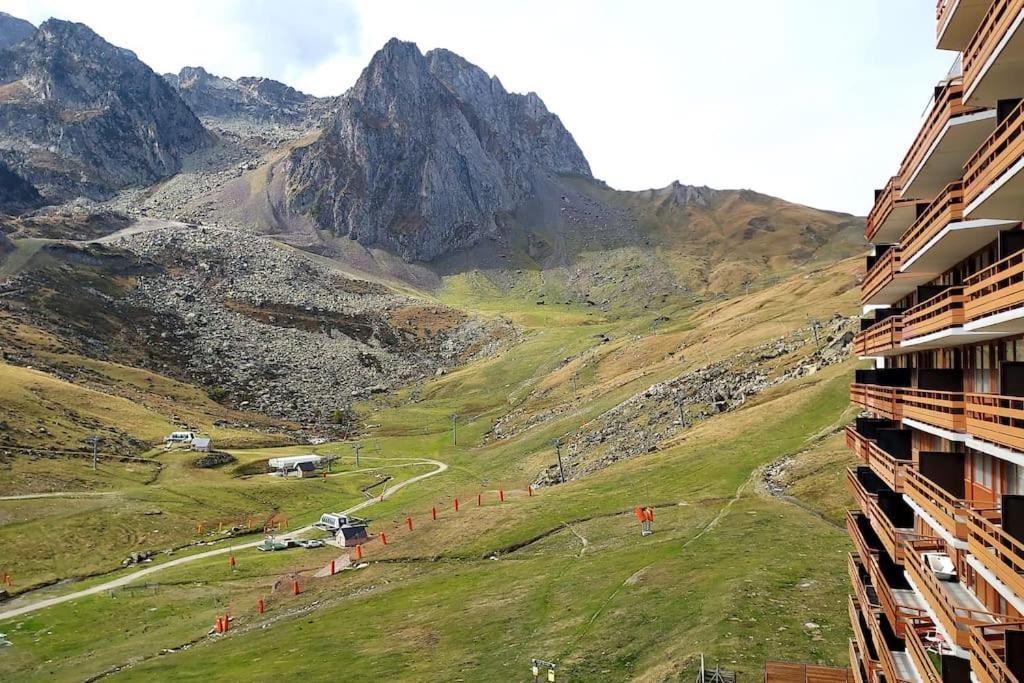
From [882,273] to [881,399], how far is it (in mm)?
5200

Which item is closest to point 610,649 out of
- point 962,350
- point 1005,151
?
point 962,350

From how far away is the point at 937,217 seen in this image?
18656mm

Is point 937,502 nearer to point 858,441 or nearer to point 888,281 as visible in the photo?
point 888,281

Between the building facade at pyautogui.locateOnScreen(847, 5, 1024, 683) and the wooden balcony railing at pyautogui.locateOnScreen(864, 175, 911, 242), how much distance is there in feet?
0.41

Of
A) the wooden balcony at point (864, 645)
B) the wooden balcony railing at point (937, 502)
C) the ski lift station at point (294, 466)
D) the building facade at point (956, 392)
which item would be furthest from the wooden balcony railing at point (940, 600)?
the ski lift station at point (294, 466)

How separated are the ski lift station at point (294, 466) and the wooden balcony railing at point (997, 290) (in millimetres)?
113529

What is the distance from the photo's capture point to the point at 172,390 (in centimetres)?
16212

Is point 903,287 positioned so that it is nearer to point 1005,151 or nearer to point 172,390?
point 1005,151

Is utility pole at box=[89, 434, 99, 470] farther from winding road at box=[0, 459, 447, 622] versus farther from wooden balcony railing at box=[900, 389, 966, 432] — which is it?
wooden balcony railing at box=[900, 389, 966, 432]

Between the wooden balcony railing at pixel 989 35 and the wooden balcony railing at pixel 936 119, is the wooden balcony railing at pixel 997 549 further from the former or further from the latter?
the wooden balcony railing at pixel 936 119

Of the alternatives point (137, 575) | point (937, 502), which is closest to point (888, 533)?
point (937, 502)

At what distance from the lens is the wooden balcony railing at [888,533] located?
70.7 feet

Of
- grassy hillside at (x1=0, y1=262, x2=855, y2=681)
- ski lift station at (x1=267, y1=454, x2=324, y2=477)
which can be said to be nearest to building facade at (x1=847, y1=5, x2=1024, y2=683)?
grassy hillside at (x1=0, y1=262, x2=855, y2=681)

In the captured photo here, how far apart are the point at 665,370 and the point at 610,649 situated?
86.5 metres
